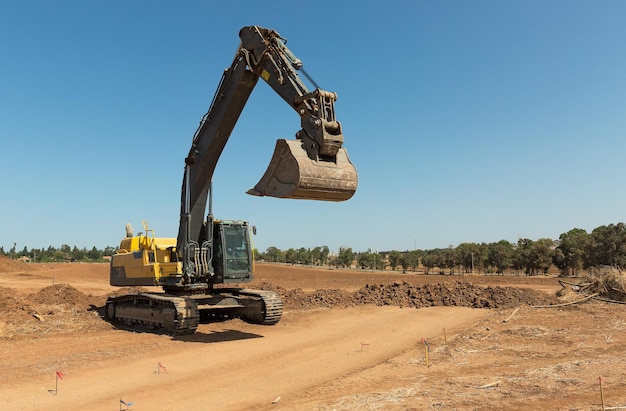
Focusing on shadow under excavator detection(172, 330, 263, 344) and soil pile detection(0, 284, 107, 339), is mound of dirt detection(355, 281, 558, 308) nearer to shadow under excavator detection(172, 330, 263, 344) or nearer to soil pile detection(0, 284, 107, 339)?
shadow under excavator detection(172, 330, 263, 344)

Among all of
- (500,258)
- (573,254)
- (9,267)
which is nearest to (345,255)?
(500,258)

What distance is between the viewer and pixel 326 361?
9.68m

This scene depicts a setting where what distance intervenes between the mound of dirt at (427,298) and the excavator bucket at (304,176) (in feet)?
36.2

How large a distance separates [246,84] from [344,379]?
25.4 ft

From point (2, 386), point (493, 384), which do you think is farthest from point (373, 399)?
point (2, 386)

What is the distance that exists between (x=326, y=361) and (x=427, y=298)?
1131 cm

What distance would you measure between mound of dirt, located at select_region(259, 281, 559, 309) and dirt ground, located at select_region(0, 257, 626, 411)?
149 cm

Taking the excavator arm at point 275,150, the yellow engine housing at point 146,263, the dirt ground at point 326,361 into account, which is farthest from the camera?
the yellow engine housing at point 146,263

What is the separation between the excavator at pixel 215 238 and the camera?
30.8 feet

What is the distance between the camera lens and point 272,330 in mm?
13781

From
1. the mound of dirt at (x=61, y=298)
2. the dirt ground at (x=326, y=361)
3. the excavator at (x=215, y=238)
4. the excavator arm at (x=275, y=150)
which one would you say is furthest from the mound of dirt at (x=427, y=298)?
the mound of dirt at (x=61, y=298)

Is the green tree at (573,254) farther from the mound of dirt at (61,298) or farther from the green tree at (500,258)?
the mound of dirt at (61,298)

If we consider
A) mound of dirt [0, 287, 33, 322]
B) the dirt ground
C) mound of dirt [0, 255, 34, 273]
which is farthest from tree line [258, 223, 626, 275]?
mound of dirt [0, 255, 34, 273]

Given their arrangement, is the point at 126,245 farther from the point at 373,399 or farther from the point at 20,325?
the point at 373,399
